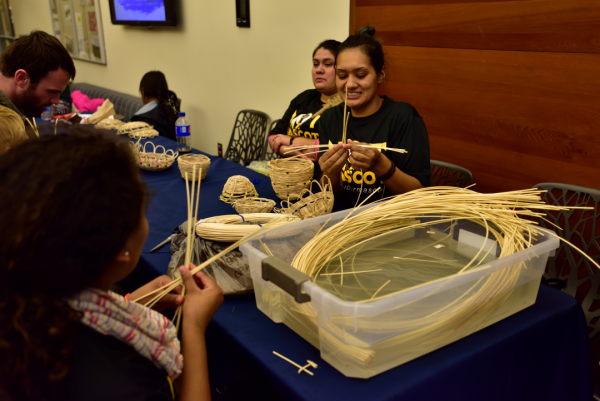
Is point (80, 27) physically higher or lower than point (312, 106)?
higher

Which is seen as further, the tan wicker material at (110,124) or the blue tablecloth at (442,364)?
the tan wicker material at (110,124)

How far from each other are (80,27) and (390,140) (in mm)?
6312

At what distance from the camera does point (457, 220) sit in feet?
4.12

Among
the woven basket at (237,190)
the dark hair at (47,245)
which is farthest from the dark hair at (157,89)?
the dark hair at (47,245)

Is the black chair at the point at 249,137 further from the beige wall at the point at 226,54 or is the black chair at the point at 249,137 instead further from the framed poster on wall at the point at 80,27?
the framed poster on wall at the point at 80,27

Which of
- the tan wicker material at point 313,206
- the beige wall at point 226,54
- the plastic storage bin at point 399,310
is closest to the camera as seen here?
the plastic storage bin at point 399,310

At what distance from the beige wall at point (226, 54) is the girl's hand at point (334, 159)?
1.71 meters

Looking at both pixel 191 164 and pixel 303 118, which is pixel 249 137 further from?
pixel 191 164

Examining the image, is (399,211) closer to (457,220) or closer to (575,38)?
(457,220)

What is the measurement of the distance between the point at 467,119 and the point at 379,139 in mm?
850

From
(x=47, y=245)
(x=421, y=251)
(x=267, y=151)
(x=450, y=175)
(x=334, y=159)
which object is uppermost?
(x=47, y=245)

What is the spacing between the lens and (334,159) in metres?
1.67

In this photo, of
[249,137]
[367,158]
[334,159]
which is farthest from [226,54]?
[367,158]

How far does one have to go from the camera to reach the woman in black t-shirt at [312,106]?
256cm
